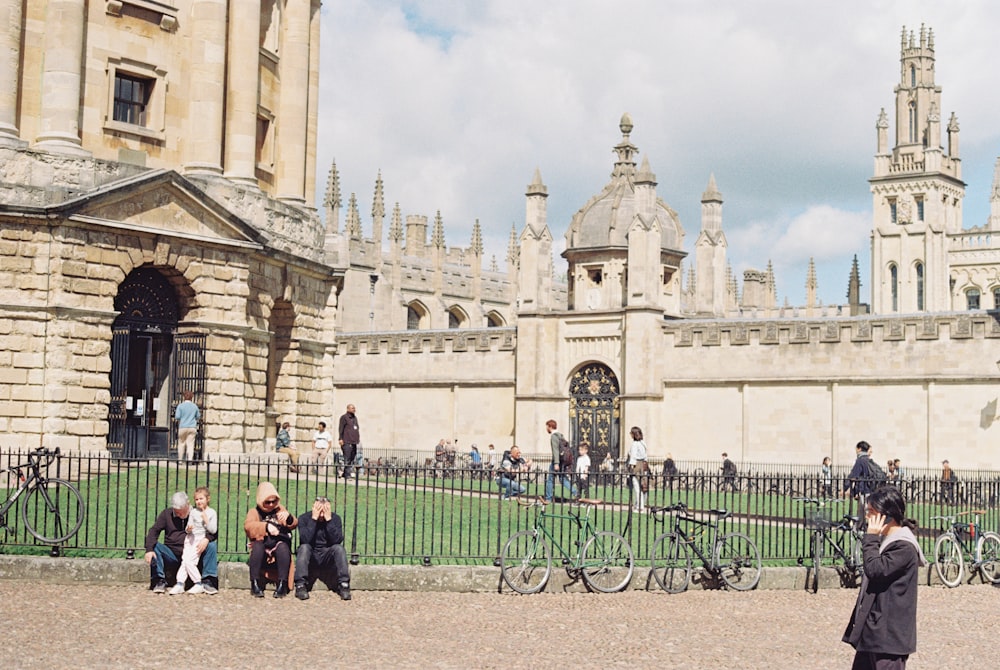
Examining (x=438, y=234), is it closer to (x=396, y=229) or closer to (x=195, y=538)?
(x=396, y=229)

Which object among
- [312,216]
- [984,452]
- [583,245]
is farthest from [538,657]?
[583,245]

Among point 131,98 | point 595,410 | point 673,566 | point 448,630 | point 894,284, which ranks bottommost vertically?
point 448,630

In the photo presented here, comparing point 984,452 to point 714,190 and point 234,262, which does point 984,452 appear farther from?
point 234,262

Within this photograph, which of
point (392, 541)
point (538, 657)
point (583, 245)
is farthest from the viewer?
point (583, 245)

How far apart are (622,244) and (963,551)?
25.3 meters

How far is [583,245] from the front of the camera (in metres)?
45.1

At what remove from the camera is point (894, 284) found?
101 m

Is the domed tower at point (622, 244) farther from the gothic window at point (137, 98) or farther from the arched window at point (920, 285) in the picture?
the arched window at point (920, 285)

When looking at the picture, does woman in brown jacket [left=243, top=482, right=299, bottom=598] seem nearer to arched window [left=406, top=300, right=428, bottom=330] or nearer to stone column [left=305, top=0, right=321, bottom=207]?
stone column [left=305, top=0, right=321, bottom=207]

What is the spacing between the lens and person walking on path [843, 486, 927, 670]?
8.47m

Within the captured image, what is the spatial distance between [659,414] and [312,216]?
14122 mm

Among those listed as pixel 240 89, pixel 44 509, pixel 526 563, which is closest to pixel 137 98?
pixel 240 89

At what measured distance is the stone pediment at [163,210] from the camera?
26.0m

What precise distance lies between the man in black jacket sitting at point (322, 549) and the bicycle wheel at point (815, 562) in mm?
6413
